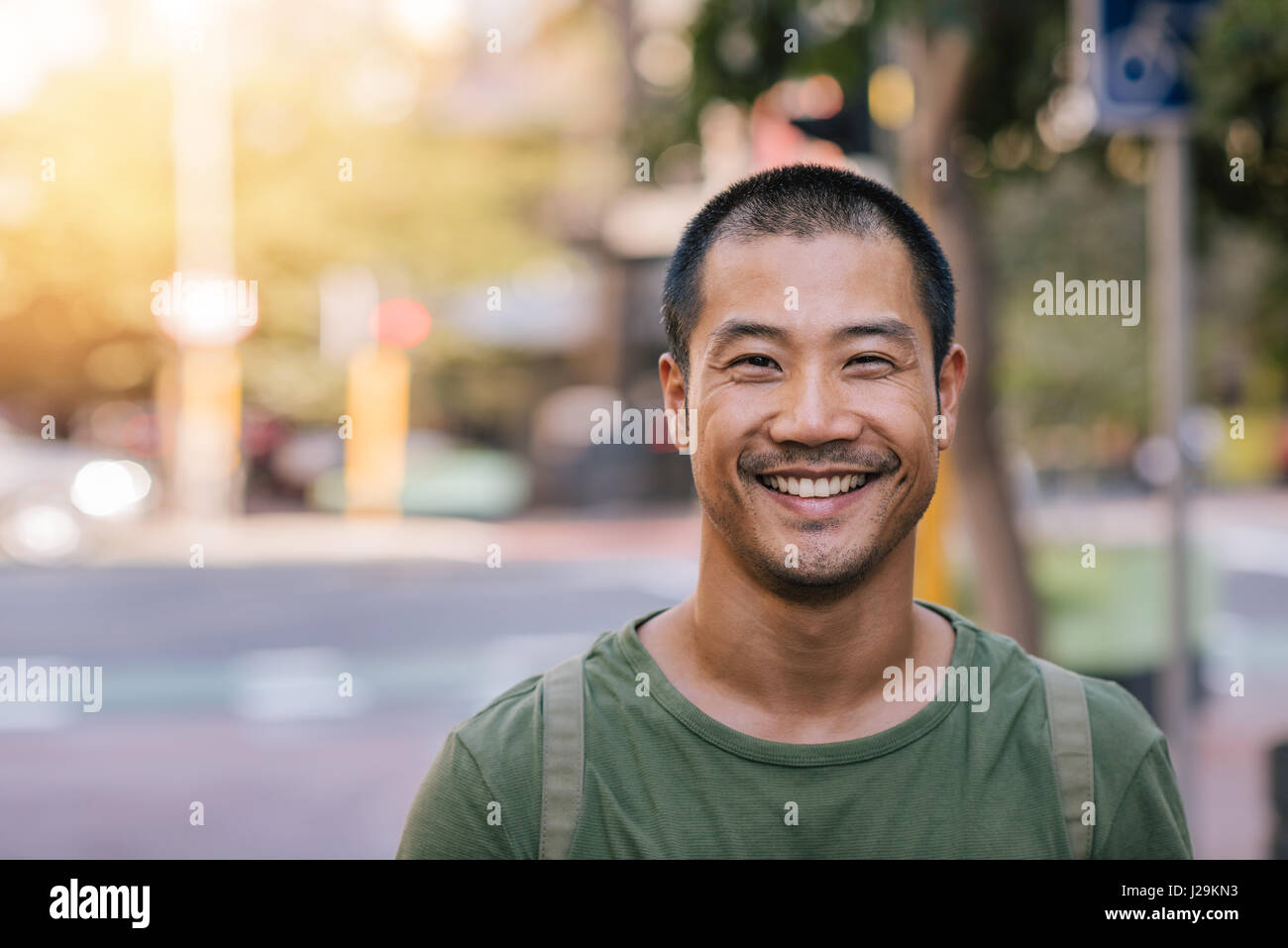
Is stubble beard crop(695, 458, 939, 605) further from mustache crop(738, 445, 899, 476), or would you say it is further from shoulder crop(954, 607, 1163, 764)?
shoulder crop(954, 607, 1163, 764)

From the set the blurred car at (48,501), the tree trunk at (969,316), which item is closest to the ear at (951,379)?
the tree trunk at (969,316)

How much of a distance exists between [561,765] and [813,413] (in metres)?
0.55

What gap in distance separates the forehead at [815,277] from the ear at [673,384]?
14cm

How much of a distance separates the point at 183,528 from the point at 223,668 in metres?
10.2

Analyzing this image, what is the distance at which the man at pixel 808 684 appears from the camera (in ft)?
5.79

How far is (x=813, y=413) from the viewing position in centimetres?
179

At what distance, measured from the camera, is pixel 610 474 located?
23312 mm

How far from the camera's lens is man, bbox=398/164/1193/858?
1.77m

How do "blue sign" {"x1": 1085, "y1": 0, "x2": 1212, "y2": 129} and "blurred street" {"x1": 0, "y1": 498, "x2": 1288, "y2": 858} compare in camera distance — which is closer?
"blue sign" {"x1": 1085, "y1": 0, "x2": 1212, "y2": 129}

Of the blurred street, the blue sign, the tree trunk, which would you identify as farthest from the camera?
the blurred street

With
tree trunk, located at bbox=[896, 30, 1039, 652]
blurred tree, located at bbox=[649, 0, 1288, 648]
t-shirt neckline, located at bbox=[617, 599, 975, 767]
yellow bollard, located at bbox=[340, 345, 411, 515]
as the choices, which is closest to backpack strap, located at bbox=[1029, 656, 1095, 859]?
t-shirt neckline, located at bbox=[617, 599, 975, 767]

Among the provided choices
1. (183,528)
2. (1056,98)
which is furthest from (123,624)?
(1056,98)

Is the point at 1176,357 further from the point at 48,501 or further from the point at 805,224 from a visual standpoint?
the point at 48,501

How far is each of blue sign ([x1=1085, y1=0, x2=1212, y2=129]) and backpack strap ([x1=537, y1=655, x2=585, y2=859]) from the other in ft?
8.87
